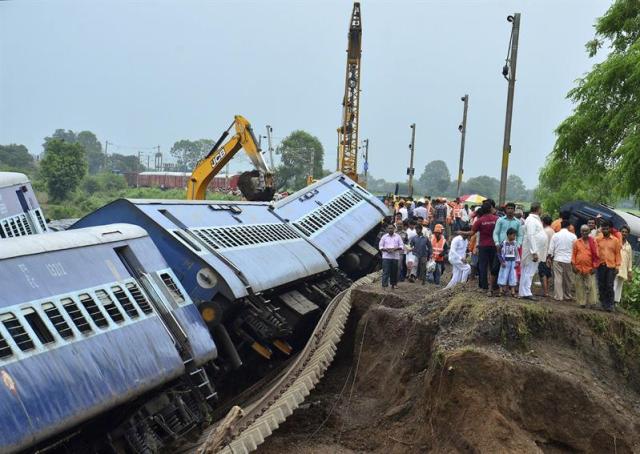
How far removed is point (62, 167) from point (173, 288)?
5170cm

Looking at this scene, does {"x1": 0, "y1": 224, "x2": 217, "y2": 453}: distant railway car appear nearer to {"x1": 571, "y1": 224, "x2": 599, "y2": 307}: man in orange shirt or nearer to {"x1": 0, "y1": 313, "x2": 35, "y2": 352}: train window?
{"x1": 0, "y1": 313, "x2": 35, "y2": 352}: train window

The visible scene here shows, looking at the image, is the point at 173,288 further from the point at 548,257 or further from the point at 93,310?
the point at 548,257

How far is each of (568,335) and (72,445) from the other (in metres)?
6.81

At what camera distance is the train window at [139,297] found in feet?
32.8

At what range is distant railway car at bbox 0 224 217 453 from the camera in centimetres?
748

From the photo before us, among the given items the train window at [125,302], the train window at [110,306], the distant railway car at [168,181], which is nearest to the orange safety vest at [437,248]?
the train window at [125,302]

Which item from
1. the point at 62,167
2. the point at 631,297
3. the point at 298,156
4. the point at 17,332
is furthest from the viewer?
the point at 298,156

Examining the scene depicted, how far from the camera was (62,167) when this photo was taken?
58969 mm

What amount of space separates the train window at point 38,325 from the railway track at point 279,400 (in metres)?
2.10

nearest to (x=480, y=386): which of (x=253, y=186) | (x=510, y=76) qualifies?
(x=510, y=76)

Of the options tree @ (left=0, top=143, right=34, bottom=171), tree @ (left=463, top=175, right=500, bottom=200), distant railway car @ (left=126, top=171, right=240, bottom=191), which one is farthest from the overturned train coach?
tree @ (left=463, top=175, right=500, bottom=200)

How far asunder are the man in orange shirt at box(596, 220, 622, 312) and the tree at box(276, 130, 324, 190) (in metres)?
70.8

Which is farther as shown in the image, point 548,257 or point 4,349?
point 548,257

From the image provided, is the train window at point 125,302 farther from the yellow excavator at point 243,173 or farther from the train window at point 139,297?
the yellow excavator at point 243,173
